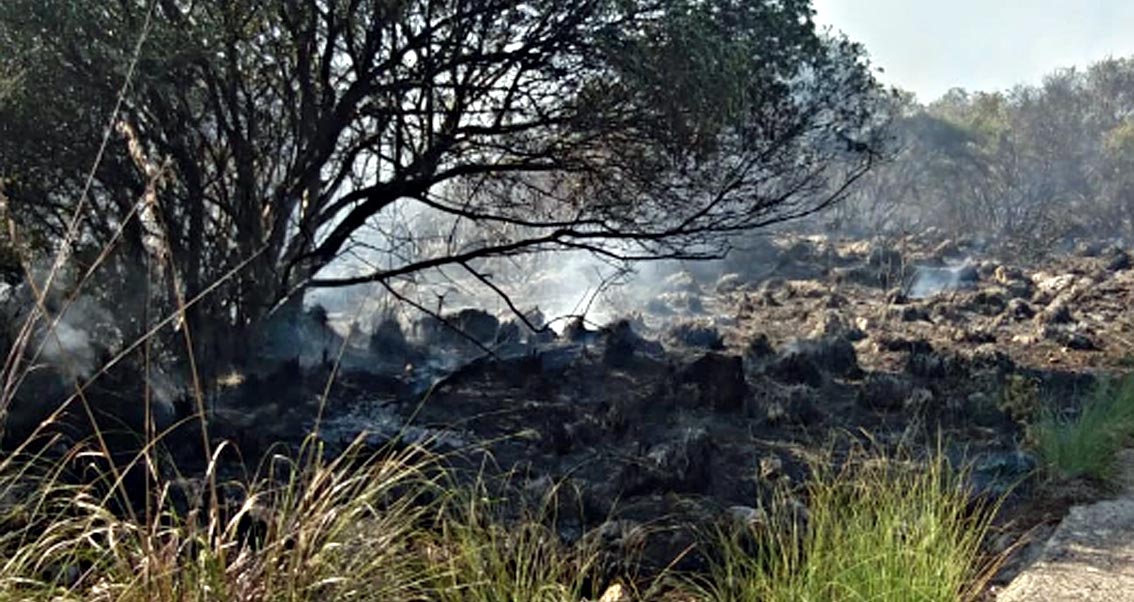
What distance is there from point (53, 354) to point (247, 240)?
1420mm

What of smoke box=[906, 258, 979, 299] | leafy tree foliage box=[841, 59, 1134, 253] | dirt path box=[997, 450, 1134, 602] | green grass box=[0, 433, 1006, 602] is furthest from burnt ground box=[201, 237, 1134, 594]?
leafy tree foliage box=[841, 59, 1134, 253]

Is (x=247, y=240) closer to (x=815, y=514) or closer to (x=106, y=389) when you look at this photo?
(x=106, y=389)

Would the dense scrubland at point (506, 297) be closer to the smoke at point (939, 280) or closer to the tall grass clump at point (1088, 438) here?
the tall grass clump at point (1088, 438)

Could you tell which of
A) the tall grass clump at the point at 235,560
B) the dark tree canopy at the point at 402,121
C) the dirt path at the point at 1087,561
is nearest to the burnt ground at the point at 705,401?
the dirt path at the point at 1087,561

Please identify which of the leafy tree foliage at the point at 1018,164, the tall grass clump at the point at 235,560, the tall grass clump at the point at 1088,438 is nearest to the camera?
the tall grass clump at the point at 235,560

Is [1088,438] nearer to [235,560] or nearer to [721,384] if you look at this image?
[721,384]

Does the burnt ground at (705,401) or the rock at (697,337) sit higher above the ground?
the rock at (697,337)

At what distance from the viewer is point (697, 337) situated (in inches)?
472

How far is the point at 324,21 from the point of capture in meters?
7.10

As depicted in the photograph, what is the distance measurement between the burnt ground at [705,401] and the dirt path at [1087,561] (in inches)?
5.7

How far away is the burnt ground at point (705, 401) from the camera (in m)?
5.29

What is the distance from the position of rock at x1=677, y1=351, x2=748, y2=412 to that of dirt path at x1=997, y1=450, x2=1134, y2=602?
3.22 m

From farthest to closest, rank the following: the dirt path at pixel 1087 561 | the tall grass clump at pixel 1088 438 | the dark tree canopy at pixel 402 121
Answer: the dark tree canopy at pixel 402 121, the tall grass clump at pixel 1088 438, the dirt path at pixel 1087 561

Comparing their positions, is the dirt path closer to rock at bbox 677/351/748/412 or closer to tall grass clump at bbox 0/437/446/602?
tall grass clump at bbox 0/437/446/602
